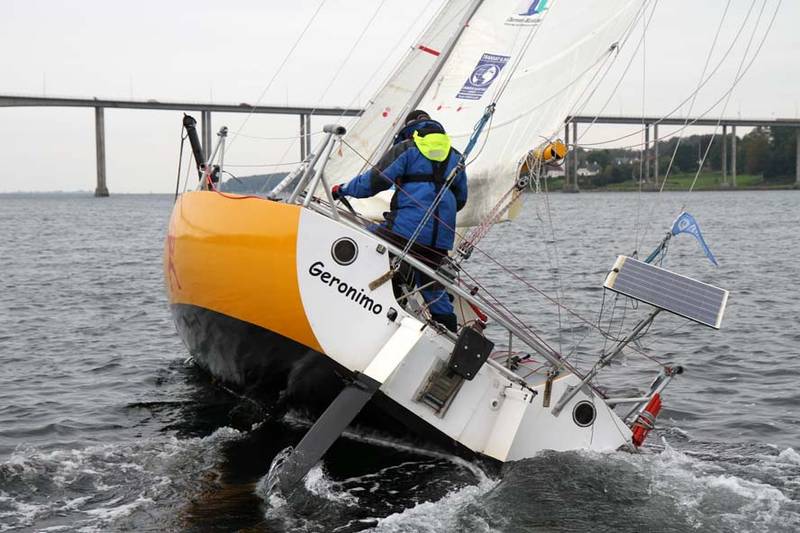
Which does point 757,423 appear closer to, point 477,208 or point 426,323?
point 477,208

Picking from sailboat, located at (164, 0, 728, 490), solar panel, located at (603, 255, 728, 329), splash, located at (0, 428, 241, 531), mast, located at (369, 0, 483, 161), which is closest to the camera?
splash, located at (0, 428, 241, 531)

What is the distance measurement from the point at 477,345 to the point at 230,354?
2.08 meters

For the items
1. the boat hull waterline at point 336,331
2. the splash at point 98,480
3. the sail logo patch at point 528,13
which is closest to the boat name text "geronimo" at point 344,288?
the boat hull waterline at point 336,331

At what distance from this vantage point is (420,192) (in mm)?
6910

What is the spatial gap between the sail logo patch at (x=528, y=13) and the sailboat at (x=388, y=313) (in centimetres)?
57

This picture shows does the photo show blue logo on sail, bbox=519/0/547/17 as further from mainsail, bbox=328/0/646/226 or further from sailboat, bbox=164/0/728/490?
sailboat, bbox=164/0/728/490

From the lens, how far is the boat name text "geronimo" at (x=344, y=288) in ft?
21.0

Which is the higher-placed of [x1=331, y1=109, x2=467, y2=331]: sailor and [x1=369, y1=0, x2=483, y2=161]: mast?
[x1=369, y1=0, x2=483, y2=161]: mast

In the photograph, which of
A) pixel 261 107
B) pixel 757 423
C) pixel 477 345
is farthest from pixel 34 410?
pixel 261 107

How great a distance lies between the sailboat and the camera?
20.9 ft

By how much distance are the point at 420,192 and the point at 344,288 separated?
37.7 inches

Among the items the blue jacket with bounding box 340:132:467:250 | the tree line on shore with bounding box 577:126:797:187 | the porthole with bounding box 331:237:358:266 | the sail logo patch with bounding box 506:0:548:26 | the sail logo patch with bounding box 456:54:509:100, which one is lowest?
the porthole with bounding box 331:237:358:266

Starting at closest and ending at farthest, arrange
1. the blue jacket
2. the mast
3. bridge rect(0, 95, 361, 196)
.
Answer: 1. the blue jacket
2. the mast
3. bridge rect(0, 95, 361, 196)

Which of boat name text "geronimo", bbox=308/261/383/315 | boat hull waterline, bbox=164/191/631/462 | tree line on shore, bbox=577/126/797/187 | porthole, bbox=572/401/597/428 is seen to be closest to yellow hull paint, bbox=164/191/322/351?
boat hull waterline, bbox=164/191/631/462
